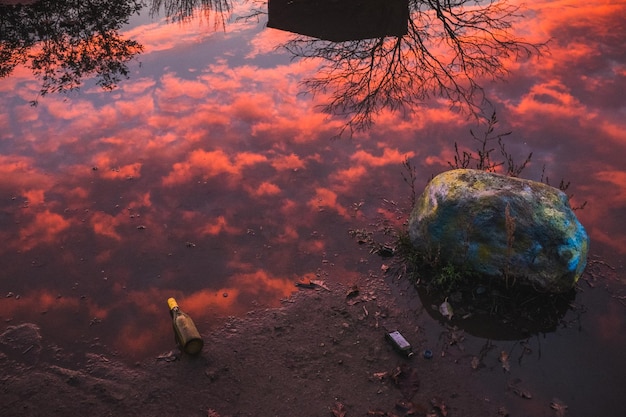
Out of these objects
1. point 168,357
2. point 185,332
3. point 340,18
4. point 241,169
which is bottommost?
point 168,357

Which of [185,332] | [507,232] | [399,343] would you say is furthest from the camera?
[507,232]

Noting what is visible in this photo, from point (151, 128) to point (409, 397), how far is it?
632 cm

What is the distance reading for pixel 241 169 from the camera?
7352 millimetres

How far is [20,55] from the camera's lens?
35.6 feet

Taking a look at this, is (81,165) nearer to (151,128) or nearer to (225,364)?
(151,128)

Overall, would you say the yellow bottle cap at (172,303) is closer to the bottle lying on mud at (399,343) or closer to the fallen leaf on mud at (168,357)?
the fallen leaf on mud at (168,357)

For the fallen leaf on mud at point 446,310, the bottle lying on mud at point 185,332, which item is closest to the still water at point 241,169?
the bottle lying on mud at point 185,332

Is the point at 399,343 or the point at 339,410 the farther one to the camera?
the point at 399,343

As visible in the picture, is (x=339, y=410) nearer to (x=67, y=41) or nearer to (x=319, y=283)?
(x=319, y=283)

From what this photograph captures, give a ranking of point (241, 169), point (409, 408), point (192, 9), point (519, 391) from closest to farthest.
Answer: point (409, 408)
point (519, 391)
point (241, 169)
point (192, 9)

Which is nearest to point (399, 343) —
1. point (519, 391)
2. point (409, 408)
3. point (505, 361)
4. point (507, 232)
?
point (409, 408)

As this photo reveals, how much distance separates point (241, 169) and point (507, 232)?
4094 millimetres

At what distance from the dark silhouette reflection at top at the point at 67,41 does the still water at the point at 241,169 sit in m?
0.07

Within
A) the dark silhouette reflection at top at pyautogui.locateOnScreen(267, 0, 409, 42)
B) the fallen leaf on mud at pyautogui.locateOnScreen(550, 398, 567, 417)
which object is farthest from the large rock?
the dark silhouette reflection at top at pyautogui.locateOnScreen(267, 0, 409, 42)
